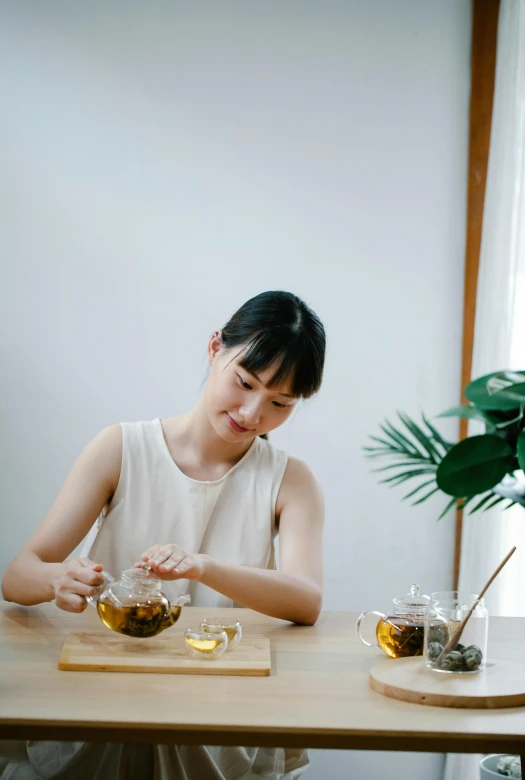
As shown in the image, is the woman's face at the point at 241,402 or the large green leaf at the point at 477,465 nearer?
the large green leaf at the point at 477,465

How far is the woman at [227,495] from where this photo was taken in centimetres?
153

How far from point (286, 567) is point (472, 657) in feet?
1.88

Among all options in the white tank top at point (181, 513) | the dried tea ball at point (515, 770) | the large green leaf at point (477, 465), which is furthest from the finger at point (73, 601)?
the dried tea ball at point (515, 770)

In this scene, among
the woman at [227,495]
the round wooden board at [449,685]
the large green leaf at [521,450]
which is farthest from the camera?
the woman at [227,495]

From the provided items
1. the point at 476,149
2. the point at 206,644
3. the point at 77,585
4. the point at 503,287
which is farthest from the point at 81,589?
the point at 476,149

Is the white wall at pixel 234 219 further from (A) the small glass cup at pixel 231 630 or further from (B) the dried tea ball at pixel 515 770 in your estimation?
Answer: (A) the small glass cup at pixel 231 630

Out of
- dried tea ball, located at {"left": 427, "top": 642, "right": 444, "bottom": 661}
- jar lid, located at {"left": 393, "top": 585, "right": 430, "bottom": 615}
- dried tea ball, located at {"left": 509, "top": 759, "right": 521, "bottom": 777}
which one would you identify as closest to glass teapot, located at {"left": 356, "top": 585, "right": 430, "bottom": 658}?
jar lid, located at {"left": 393, "top": 585, "right": 430, "bottom": 615}

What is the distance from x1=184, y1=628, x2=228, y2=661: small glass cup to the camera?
1220 mm

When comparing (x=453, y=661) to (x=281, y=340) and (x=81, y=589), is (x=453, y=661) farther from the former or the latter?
(x=281, y=340)

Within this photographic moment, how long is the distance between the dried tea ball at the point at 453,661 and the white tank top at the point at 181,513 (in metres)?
0.69

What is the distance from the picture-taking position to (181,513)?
1.84m

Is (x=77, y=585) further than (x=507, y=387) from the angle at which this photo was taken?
Yes

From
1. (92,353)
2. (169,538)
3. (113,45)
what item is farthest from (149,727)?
(113,45)

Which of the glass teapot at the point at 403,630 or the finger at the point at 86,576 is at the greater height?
the finger at the point at 86,576
